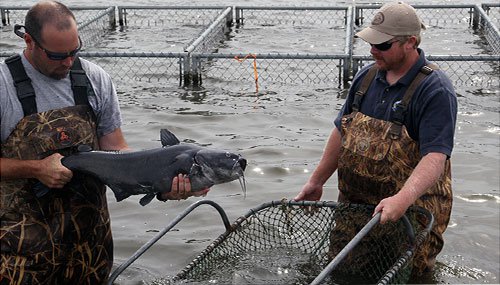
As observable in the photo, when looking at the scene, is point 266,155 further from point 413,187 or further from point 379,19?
point 413,187

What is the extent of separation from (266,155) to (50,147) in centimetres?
550

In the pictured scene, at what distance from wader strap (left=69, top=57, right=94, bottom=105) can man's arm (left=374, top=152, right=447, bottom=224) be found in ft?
6.40

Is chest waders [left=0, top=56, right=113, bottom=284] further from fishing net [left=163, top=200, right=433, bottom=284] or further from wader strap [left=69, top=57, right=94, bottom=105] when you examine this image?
fishing net [left=163, top=200, right=433, bottom=284]

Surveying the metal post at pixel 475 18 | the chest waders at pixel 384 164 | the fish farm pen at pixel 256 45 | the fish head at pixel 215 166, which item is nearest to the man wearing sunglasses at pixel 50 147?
the fish head at pixel 215 166

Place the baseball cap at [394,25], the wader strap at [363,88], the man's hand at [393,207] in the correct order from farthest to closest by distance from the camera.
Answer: the wader strap at [363,88], the baseball cap at [394,25], the man's hand at [393,207]

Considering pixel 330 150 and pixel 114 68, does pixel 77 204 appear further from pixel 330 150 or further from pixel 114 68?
pixel 114 68

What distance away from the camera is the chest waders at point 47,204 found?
15.4ft

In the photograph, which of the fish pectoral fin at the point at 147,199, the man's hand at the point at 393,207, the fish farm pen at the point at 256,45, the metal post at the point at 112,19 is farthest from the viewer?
the metal post at the point at 112,19

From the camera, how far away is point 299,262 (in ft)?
20.3

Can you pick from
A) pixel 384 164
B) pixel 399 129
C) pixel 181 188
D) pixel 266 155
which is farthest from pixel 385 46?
pixel 266 155

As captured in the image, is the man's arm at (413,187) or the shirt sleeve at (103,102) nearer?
the man's arm at (413,187)

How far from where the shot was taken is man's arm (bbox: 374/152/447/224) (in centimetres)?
479

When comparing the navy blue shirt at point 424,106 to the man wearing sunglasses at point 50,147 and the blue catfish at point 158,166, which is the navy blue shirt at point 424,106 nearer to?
the blue catfish at point 158,166

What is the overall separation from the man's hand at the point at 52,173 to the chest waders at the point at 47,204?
11cm
